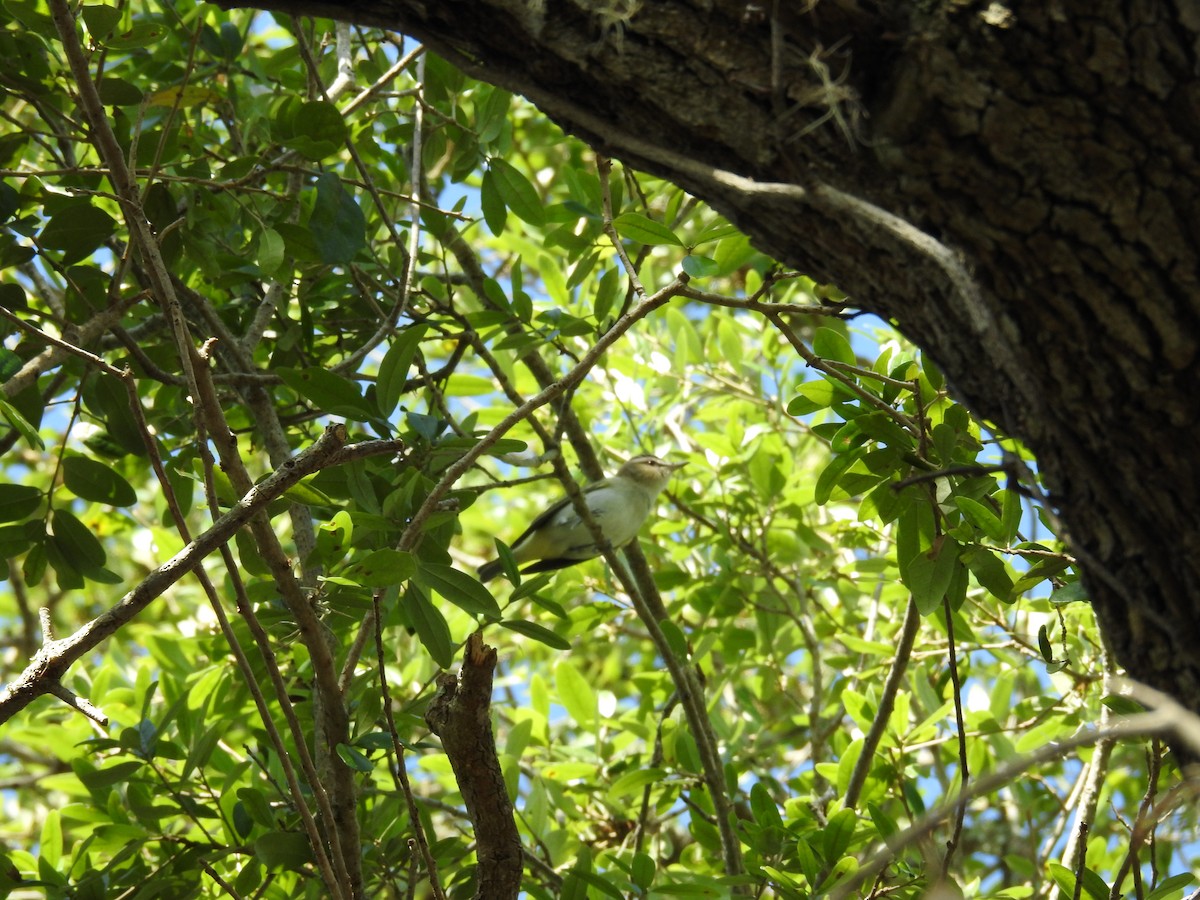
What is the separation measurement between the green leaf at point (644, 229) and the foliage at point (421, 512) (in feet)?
0.04

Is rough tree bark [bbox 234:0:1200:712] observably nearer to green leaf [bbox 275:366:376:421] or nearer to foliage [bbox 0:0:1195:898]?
foliage [bbox 0:0:1195:898]

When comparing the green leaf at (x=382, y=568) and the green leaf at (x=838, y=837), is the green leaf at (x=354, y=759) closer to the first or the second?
the green leaf at (x=382, y=568)

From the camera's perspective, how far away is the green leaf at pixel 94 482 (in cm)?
307

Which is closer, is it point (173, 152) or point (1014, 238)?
point (1014, 238)

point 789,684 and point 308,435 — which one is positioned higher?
point 308,435

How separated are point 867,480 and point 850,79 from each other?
4.81 ft

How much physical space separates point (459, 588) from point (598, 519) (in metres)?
2.26

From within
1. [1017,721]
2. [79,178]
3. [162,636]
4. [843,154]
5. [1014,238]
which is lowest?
[1017,721]

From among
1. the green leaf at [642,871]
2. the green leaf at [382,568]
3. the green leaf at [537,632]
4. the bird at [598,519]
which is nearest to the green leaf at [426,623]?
the green leaf at [537,632]

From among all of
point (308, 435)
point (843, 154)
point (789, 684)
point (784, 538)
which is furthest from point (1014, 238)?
point (789, 684)

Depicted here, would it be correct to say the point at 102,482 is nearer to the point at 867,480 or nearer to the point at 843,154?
the point at 867,480

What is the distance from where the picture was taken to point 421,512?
2.62m

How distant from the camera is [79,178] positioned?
3416 mm

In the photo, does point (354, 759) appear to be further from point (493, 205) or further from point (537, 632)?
point (493, 205)
